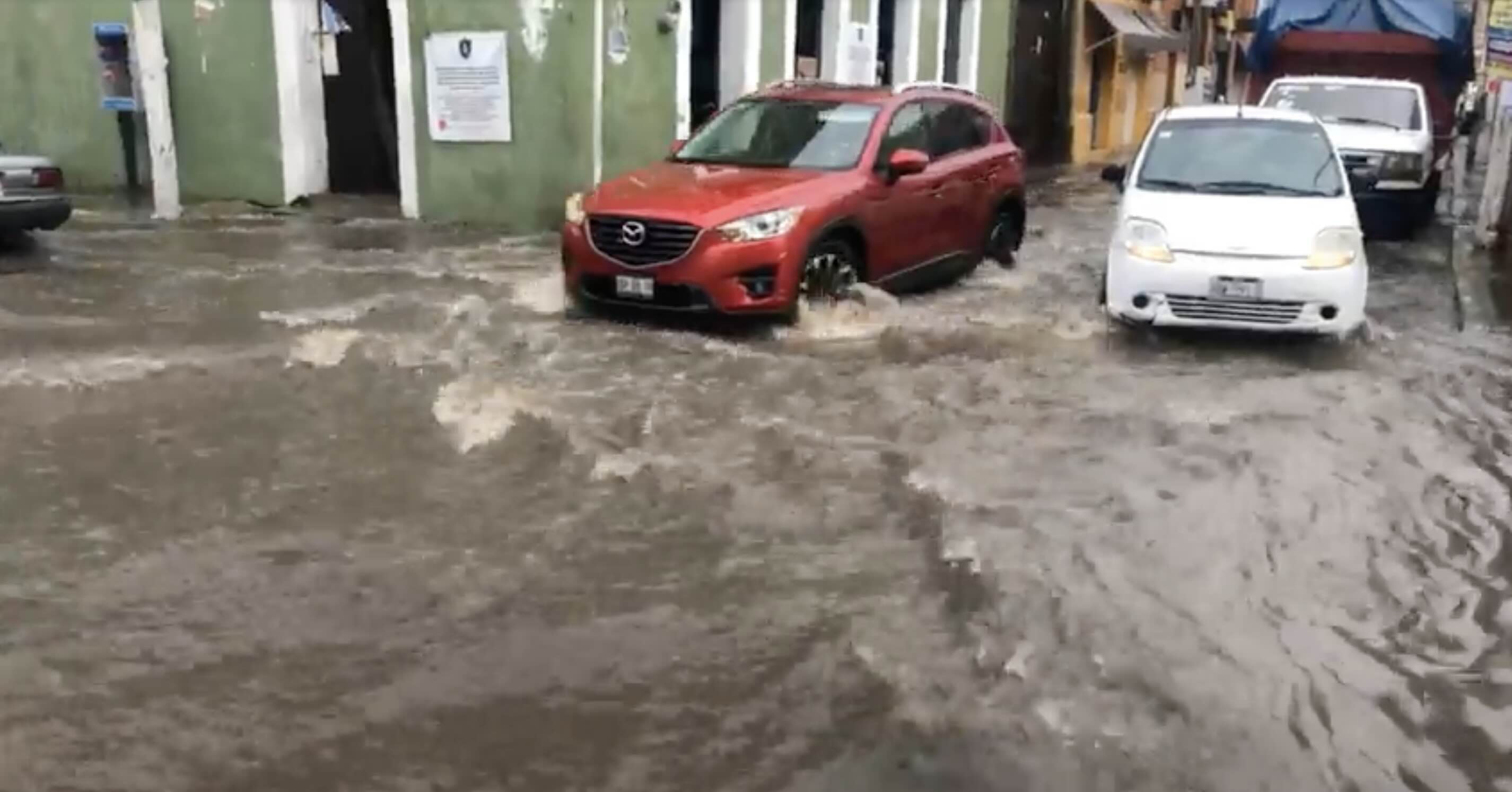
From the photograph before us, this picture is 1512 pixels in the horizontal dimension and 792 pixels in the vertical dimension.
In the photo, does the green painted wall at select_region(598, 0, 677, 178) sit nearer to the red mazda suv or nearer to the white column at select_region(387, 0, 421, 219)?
the white column at select_region(387, 0, 421, 219)

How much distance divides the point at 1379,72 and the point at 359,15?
13797 millimetres

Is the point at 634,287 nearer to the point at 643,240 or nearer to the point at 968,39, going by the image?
the point at 643,240

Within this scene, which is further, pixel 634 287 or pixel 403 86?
pixel 403 86

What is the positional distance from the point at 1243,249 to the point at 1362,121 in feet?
26.3

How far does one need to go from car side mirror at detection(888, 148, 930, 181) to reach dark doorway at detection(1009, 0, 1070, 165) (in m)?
17.2

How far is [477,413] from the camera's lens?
25.0ft

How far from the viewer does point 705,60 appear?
17297mm

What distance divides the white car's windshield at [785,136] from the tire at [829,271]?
0.62 metres

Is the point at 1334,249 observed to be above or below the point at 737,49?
below

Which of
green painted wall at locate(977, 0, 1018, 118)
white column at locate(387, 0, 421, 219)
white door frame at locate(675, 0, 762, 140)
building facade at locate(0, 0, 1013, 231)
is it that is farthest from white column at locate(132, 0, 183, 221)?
green painted wall at locate(977, 0, 1018, 118)

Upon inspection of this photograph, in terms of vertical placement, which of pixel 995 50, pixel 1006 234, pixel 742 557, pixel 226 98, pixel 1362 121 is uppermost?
pixel 995 50

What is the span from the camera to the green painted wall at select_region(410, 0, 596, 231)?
14.4 meters

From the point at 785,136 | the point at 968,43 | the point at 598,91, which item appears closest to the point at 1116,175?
the point at 785,136

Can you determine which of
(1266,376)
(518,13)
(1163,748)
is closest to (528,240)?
(518,13)
